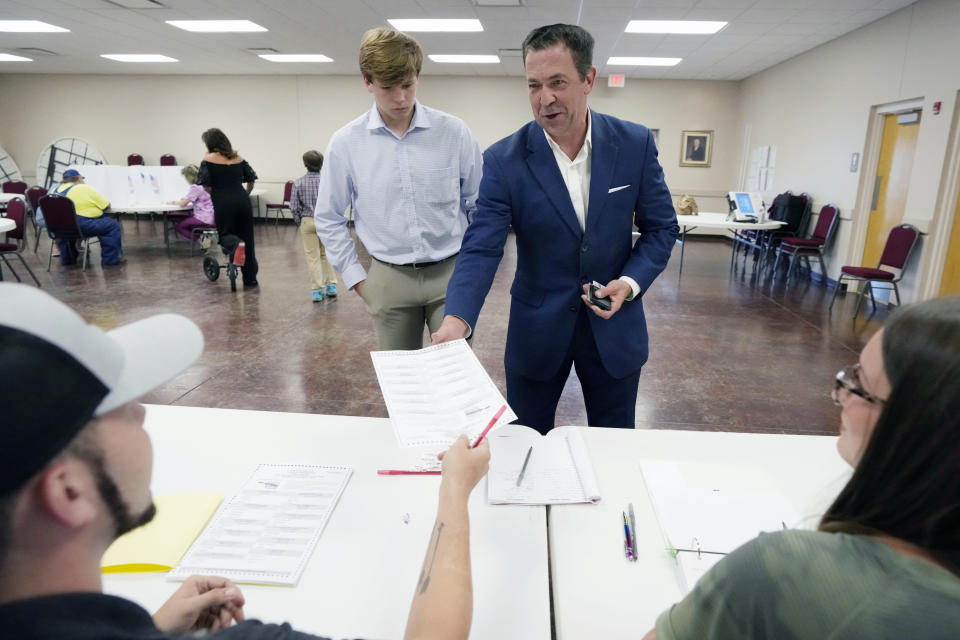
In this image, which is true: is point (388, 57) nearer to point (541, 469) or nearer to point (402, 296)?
point (402, 296)

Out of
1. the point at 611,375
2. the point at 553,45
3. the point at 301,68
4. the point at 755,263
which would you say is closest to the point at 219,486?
the point at 611,375

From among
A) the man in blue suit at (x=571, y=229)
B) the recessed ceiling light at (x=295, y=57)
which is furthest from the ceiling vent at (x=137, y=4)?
the man in blue suit at (x=571, y=229)

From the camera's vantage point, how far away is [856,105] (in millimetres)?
7066

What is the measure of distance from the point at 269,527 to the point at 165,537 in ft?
0.62

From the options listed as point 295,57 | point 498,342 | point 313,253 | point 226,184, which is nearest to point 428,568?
point 498,342

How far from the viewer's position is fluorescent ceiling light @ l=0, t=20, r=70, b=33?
27.3 ft

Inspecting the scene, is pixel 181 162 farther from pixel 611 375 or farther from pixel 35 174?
pixel 611 375

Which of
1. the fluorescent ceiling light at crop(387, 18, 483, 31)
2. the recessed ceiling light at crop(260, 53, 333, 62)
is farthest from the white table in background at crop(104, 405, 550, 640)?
the recessed ceiling light at crop(260, 53, 333, 62)

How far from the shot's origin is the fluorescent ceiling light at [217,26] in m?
8.08

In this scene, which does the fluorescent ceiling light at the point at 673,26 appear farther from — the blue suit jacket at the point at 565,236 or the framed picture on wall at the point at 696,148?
the blue suit jacket at the point at 565,236

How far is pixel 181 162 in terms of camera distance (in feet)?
43.5

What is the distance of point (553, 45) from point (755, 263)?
796 cm

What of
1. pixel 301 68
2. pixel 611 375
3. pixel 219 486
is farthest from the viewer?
pixel 301 68

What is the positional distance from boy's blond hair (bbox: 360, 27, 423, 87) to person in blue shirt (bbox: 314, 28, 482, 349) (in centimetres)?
14
